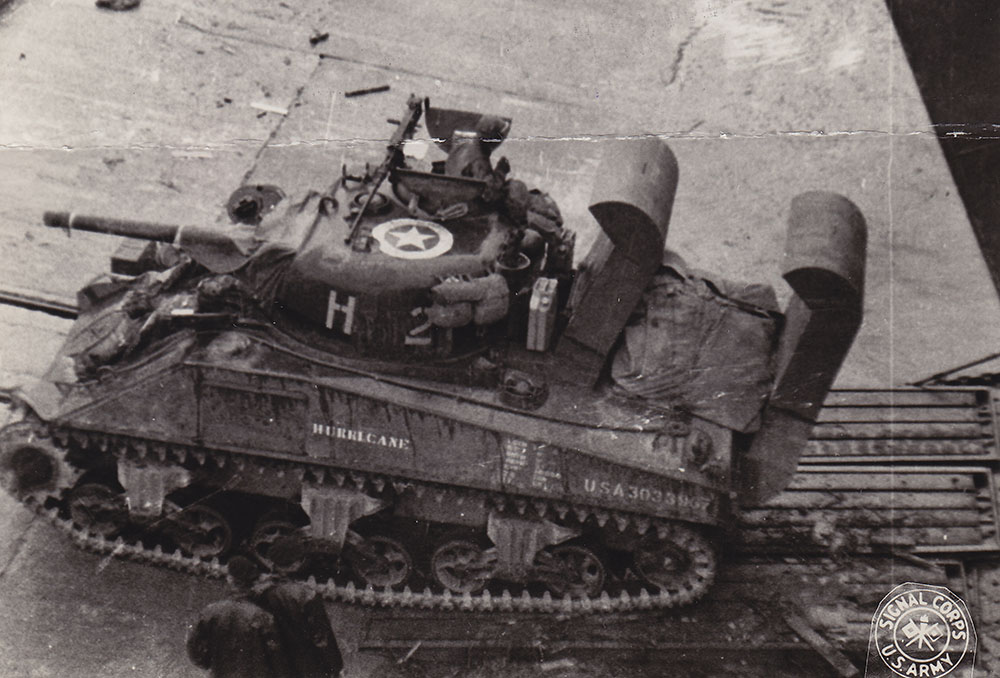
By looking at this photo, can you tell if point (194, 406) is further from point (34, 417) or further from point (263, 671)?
point (263, 671)

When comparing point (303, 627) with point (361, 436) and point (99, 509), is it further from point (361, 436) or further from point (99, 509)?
point (99, 509)

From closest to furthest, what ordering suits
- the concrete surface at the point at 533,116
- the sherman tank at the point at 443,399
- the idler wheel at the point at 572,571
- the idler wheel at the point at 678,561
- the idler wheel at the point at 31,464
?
the sherman tank at the point at 443,399, the idler wheel at the point at 678,561, the idler wheel at the point at 31,464, the idler wheel at the point at 572,571, the concrete surface at the point at 533,116

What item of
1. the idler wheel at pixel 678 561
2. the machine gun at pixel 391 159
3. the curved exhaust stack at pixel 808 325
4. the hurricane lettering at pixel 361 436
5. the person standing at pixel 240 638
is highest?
the machine gun at pixel 391 159

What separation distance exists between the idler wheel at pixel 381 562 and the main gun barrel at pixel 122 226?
2952 mm

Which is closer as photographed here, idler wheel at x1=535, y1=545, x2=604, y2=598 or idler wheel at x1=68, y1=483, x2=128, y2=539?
idler wheel at x1=535, y1=545, x2=604, y2=598

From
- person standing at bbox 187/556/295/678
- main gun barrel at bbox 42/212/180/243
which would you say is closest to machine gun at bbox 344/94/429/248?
main gun barrel at bbox 42/212/180/243

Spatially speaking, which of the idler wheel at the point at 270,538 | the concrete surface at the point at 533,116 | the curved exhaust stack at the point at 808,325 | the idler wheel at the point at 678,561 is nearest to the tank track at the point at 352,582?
the idler wheel at the point at 678,561

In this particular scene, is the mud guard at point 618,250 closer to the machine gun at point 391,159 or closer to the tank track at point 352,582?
the tank track at point 352,582

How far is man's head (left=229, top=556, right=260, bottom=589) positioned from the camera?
9.27m

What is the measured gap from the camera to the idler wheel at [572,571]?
32.8 feet

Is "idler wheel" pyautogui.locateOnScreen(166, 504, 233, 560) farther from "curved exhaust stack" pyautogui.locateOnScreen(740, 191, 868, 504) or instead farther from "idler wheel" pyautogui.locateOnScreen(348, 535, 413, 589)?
"curved exhaust stack" pyautogui.locateOnScreen(740, 191, 868, 504)

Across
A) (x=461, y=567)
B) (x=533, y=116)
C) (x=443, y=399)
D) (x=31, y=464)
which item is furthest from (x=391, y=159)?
(x=533, y=116)

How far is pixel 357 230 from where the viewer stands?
32.9ft

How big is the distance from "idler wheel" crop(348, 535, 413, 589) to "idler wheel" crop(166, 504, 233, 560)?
107 centimetres
